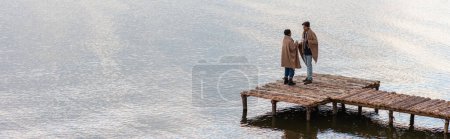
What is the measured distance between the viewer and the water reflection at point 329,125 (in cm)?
2984

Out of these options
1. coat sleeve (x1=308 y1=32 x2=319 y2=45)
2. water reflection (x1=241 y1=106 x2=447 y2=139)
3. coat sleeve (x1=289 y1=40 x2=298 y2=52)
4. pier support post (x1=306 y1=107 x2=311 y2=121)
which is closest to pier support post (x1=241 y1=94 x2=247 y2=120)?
water reflection (x1=241 y1=106 x2=447 y2=139)

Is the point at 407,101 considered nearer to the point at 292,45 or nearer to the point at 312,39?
the point at 312,39

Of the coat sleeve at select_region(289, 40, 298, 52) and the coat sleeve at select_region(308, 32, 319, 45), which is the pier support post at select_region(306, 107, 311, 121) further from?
the coat sleeve at select_region(308, 32, 319, 45)

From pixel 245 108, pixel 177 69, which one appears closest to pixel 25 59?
pixel 177 69

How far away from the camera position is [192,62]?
134 feet

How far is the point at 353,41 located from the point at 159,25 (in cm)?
1036

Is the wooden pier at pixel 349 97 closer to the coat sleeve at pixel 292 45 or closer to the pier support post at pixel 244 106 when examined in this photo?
the pier support post at pixel 244 106

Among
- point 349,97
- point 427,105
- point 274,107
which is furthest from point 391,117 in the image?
point 274,107

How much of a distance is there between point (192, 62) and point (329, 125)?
11256 mm

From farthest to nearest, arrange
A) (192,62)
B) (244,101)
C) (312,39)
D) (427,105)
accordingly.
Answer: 1. (192,62)
2. (312,39)
3. (244,101)
4. (427,105)

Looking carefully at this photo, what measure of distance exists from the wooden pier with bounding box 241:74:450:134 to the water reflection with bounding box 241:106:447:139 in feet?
1.03

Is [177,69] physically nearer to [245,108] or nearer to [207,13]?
[245,108]

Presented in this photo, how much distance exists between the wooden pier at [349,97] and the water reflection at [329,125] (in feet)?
1.03

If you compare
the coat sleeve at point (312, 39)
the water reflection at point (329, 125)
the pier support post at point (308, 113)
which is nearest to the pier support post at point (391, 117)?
the water reflection at point (329, 125)
